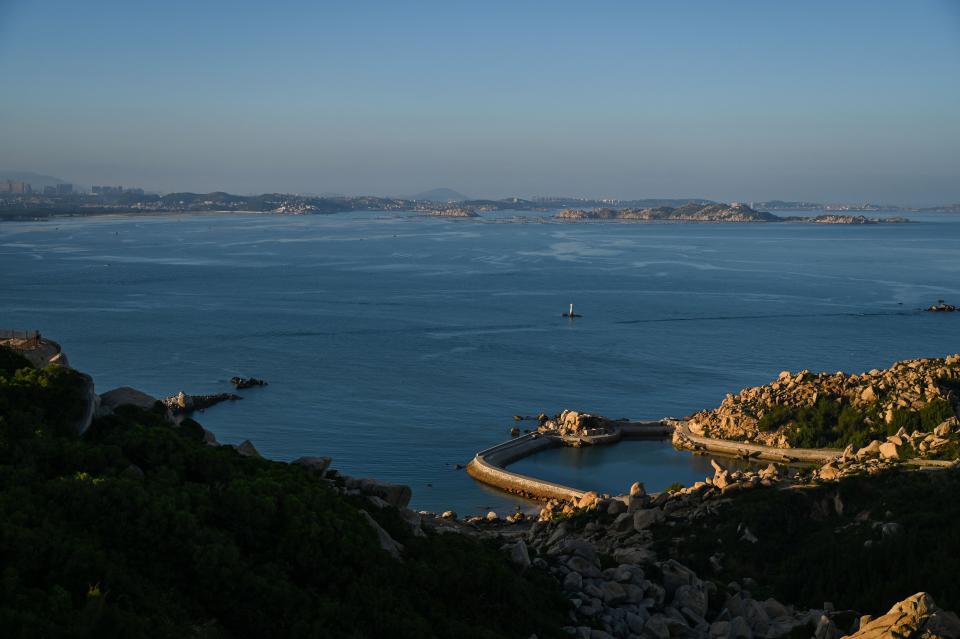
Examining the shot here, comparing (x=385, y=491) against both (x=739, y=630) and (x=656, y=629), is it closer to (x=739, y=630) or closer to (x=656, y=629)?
(x=656, y=629)

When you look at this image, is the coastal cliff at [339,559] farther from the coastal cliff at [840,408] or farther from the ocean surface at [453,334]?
the ocean surface at [453,334]

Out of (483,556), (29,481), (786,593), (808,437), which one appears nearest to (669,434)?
(808,437)

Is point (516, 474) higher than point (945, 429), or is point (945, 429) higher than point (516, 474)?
point (945, 429)

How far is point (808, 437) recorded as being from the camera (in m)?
27.8

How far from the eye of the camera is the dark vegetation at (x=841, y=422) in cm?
2531

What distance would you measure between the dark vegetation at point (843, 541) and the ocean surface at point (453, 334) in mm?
9770

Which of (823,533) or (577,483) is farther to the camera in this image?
(577,483)

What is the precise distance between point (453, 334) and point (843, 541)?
34.1 meters

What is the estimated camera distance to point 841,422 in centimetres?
2742

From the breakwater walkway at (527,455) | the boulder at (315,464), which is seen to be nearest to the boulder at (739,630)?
the boulder at (315,464)

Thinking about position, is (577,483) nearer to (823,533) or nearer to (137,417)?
(823,533)

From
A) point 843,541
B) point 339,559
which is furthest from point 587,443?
point 339,559

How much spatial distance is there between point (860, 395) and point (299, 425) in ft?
54.7

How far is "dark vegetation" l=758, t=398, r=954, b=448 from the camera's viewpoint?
2531cm
